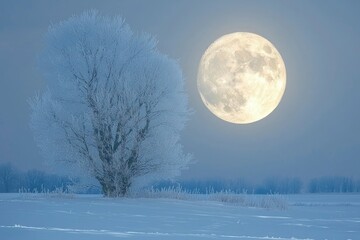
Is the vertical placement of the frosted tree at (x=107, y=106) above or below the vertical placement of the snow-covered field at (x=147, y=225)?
above

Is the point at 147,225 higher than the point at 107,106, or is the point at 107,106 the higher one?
the point at 107,106

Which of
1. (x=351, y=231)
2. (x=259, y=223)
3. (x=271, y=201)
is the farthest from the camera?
(x=271, y=201)

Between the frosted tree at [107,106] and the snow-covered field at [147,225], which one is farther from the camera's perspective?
the frosted tree at [107,106]

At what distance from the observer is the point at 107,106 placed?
24.8 m

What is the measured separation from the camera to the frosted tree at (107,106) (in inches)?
975

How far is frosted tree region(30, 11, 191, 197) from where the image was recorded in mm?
24766

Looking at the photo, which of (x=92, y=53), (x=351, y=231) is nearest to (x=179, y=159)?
(x=92, y=53)

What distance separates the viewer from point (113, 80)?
2525 cm

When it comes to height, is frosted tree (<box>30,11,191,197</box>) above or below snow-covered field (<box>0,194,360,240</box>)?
above

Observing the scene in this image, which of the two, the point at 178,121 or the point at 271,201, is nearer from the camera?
the point at 271,201

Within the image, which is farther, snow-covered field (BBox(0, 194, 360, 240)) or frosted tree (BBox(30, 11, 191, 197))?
frosted tree (BBox(30, 11, 191, 197))

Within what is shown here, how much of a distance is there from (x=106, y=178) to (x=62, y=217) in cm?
1117

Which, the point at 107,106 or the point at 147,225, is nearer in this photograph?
the point at 147,225

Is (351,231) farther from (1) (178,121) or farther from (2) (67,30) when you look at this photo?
(2) (67,30)
